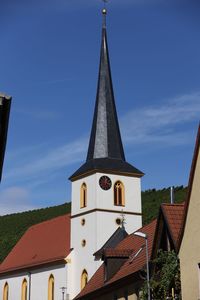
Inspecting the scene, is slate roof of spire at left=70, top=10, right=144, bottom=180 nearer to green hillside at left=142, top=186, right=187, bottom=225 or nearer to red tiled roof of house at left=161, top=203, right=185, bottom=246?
red tiled roof of house at left=161, top=203, right=185, bottom=246

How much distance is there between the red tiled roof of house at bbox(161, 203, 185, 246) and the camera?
2561 cm

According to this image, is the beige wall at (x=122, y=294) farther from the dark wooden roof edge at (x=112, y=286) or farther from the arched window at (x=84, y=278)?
the arched window at (x=84, y=278)

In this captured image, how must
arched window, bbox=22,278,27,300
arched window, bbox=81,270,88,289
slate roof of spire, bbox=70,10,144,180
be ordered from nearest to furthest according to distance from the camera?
arched window, bbox=81,270,88,289 < slate roof of spire, bbox=70,10,144,180 < arched window, bbox=22,278,27,300

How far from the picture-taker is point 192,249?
74.5ft

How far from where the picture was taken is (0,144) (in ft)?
50.8

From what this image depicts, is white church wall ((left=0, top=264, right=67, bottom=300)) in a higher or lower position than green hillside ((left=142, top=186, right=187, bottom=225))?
lower

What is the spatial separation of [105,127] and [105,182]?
5109mm

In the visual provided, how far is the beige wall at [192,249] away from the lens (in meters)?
22.3

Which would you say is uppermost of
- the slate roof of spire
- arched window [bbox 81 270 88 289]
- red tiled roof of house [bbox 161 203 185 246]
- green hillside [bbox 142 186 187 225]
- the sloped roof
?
green hillside [bbox 142 186 187 225]

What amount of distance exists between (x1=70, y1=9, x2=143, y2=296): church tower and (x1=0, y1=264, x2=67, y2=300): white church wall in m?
1.49

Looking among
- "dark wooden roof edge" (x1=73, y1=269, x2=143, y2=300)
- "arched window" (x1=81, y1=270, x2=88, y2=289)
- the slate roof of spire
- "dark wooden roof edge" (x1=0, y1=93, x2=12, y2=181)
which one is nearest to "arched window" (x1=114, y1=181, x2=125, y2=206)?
the slate roof of spire

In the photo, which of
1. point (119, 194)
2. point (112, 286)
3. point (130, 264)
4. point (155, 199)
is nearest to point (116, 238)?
point (119, 194)

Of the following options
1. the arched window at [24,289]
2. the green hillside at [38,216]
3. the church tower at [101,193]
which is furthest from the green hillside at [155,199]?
the church tower at [101,193]

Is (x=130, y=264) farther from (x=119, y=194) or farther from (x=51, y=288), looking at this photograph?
(x=51, y=288)
